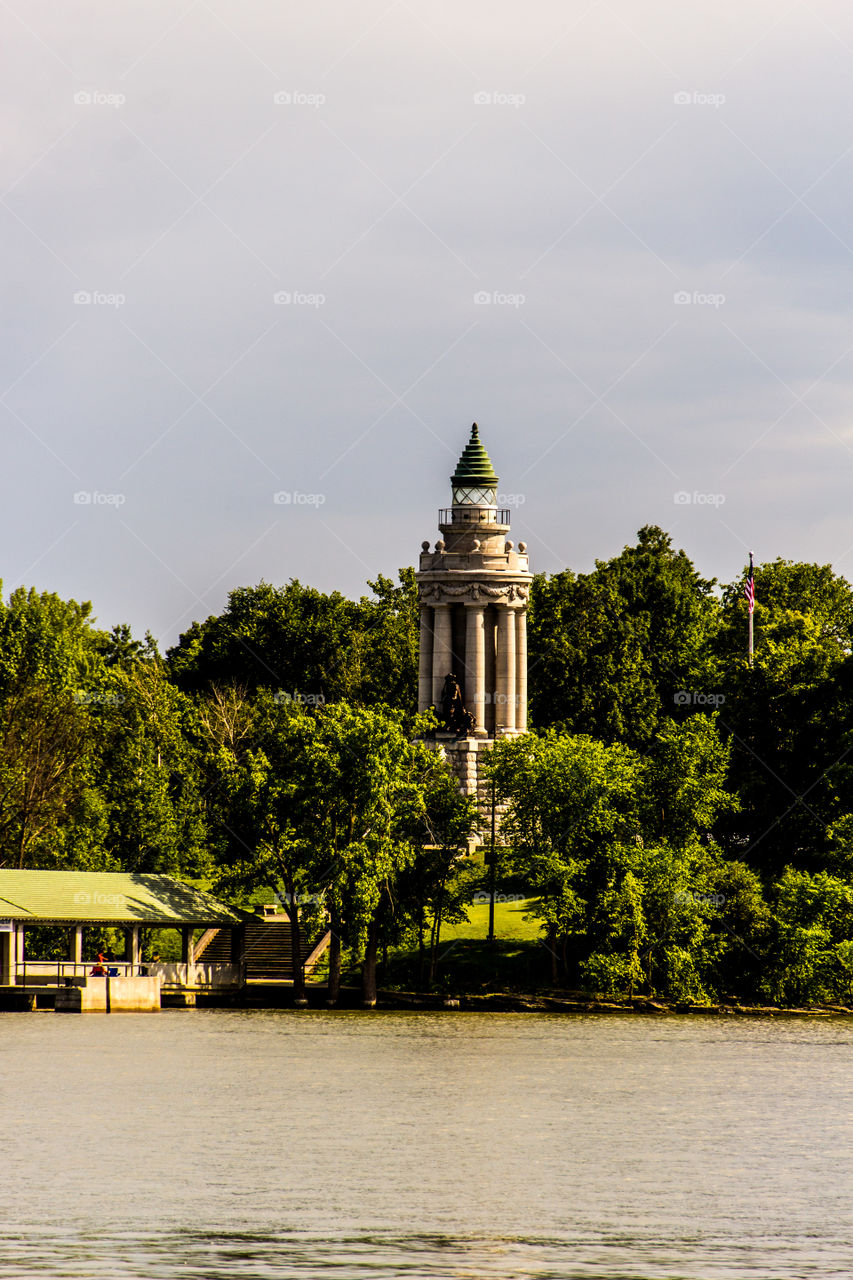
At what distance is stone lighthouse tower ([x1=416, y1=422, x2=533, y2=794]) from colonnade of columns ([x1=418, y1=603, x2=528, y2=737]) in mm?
47

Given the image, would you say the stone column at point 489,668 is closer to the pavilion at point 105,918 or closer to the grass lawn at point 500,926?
the grass lawn at point 500,926

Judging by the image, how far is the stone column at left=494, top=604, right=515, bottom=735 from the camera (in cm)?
9594

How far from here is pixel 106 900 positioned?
250 ft

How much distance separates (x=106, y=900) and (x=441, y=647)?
992 inches

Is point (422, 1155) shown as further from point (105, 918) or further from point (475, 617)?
point (475, 617)

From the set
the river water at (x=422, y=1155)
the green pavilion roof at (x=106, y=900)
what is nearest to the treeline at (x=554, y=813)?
the green pavilion roof at (x=106, y=900)

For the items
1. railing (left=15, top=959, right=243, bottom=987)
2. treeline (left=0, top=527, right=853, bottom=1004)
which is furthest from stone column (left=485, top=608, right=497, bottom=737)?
railing (left=15, top=959, right=243, bottom=987)

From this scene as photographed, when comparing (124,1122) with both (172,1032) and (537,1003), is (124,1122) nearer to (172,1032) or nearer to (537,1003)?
(172,1032)

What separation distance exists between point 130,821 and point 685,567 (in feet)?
160

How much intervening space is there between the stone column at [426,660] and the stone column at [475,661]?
1.92 m

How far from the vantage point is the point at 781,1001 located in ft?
240

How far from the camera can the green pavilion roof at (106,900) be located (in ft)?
241

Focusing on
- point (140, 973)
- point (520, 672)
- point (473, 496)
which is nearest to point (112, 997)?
point (140, 973)

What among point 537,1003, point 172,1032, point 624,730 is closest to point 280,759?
point 537,1003
